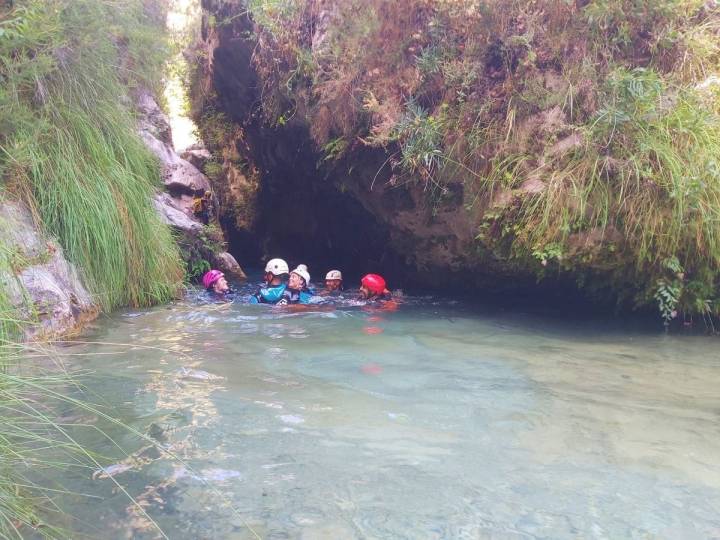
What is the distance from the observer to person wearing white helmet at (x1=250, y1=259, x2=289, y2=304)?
7.61 meters

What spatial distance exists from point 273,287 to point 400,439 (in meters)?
5.00

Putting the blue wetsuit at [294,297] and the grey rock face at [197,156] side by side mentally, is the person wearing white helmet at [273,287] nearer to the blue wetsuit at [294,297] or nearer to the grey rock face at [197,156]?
the blue wetsuit at [294,297]

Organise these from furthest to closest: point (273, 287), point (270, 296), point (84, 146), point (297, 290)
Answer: point (273, 287), point (297, 290), point (270, 296), point (84, 146)

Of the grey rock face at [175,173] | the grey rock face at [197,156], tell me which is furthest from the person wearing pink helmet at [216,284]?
the grey rock face at [197,156]

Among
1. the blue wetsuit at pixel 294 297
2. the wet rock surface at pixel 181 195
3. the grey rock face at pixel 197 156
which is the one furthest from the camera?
the grey rock face at pixel 197 156

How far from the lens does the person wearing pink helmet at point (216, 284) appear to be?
7.94m

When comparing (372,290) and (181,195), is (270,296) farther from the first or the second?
(181,195)

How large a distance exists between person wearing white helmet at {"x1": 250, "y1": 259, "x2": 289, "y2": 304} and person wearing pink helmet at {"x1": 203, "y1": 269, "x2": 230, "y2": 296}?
0.37 metres

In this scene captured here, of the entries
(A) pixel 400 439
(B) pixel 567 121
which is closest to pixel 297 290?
(B) pixel 567 121

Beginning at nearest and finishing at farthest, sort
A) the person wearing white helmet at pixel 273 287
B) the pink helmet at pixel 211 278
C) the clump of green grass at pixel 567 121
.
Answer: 1. the clump of green grass at pixel 567 121
2. the person wearing white helmet at pixel 273 287
3. the pink helmet at pixel 211 278

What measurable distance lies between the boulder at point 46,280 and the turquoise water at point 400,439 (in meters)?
0.39

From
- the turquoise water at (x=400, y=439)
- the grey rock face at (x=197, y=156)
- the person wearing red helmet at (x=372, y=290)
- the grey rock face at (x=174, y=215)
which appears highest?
the grey rock face at (x=197, y=156)

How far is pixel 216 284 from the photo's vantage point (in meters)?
7.98

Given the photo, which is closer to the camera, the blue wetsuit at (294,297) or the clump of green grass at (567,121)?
the clump of green grass at (567,121)
